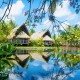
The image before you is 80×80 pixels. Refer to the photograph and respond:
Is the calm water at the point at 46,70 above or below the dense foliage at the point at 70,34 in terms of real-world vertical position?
below

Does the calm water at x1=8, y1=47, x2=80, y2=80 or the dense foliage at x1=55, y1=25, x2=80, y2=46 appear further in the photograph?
the calm water at x1=8, y1=47, x2=80, y2=80

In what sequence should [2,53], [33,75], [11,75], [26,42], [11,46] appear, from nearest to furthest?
[2,53]
[11,46]
[11,75]
[33,75]
[26,42]

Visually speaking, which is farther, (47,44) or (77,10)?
(47,44)

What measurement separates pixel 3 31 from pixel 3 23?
10cm

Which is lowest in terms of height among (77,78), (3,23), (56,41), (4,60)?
(77,78)

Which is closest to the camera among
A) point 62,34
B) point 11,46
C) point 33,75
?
point 62,34

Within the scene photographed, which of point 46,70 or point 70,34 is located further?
point 46,70

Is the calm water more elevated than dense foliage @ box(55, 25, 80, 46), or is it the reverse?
dense foliage @ box(55, 25, 80, 46)

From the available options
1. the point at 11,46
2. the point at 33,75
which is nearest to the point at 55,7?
the point at 11,46

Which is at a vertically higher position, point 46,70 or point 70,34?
point 70,34

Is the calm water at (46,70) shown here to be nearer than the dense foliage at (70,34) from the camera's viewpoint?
No

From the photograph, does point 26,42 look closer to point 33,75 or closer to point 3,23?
point 33,75

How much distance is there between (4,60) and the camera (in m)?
6.44

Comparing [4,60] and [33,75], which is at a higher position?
[4,60]
